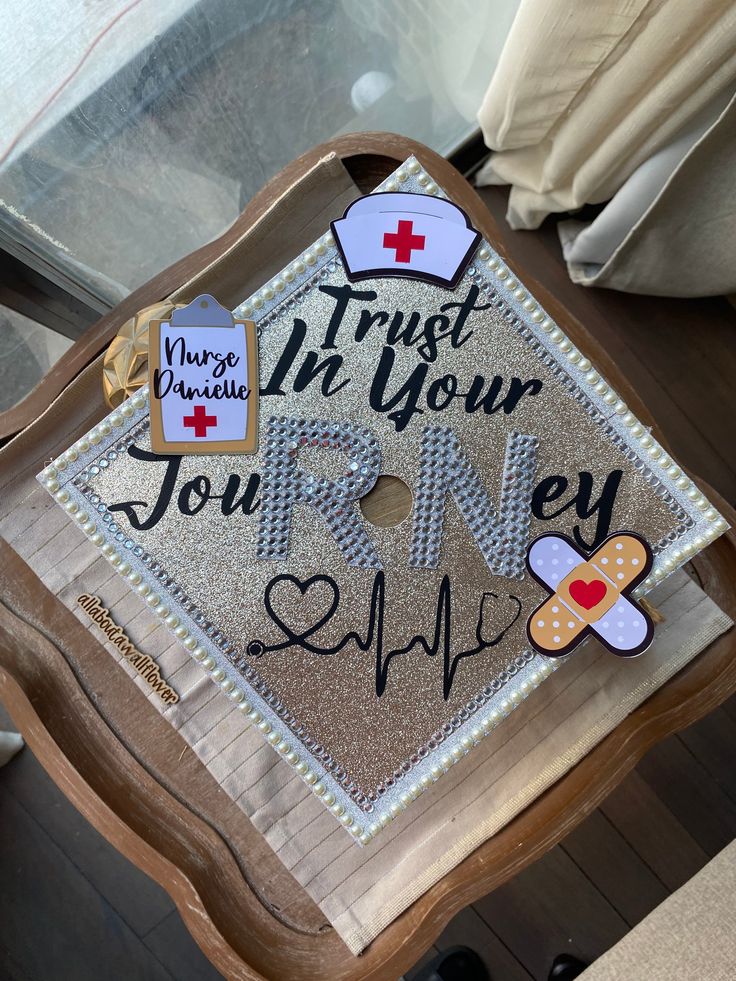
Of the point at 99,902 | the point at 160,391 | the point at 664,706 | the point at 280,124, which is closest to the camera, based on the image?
the point at 160,391

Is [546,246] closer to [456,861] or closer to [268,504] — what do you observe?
[268,504]

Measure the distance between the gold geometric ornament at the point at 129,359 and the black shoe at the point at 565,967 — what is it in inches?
48.3

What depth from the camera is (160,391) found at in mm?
633

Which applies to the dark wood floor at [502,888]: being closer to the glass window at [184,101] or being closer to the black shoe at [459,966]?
the black shoe at [459,966]

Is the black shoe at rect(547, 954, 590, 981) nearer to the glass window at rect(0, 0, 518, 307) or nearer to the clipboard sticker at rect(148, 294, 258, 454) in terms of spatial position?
the clipboard sticker at rect(148, 294, 258, 454)

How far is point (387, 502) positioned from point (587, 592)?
207 millimetres

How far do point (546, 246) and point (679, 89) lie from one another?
49 centimetres

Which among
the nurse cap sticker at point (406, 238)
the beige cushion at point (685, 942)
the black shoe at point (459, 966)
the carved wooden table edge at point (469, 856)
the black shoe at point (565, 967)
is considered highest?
the nurse cap sticker at point (406, 238)

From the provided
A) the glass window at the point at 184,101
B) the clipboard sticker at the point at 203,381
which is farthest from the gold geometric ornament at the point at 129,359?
the glass window at the point at 184,101

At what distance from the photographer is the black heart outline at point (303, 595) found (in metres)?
0.65

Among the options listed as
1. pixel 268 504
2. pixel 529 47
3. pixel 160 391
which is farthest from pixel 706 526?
pixel 529 47

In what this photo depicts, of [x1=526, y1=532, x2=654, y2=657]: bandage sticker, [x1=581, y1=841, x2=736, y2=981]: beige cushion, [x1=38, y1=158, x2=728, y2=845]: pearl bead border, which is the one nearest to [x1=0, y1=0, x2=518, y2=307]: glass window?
[x1=38, y1=158, x2=728, y2=845]: pearl bead border

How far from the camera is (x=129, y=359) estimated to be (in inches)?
27.2

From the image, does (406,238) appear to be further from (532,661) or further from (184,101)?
(184,101)
